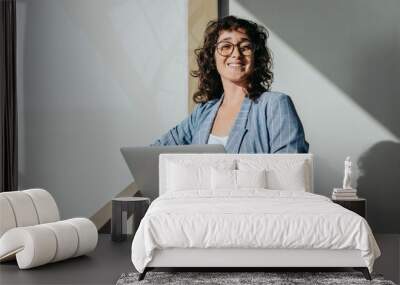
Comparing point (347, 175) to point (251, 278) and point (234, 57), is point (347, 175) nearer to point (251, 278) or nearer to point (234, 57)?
point (234, 57)

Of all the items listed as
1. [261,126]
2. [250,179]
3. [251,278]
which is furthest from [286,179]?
[251,278]

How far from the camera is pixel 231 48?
253 inches

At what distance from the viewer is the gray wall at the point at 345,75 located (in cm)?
645

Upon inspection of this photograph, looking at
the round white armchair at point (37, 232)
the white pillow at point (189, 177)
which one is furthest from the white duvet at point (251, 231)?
the white pillow at point (189, 177)

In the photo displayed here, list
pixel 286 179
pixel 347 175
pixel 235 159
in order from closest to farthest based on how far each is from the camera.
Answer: pixel 286 179
pixel 235 159
pixel 347 175

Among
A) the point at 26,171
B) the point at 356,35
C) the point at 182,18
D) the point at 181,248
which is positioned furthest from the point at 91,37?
the point at 181,248

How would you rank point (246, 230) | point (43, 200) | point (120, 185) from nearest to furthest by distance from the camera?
1. point (246, 230)
2. point (43, 200)
3. point (120, 185)

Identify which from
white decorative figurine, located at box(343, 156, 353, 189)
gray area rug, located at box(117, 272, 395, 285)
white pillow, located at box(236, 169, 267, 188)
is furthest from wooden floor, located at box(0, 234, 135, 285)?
white decorative figurine, located at box(343, 156, 353, 189)

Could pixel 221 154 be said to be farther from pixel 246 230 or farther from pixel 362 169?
pixel 246 230

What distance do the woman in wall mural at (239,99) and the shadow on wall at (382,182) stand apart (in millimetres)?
662

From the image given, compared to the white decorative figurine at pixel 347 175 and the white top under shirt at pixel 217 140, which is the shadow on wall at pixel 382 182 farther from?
the white top under shirt at pixel 217 140

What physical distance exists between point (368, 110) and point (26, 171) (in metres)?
3.45

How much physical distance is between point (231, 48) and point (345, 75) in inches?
44.7

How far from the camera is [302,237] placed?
14.0 feet
